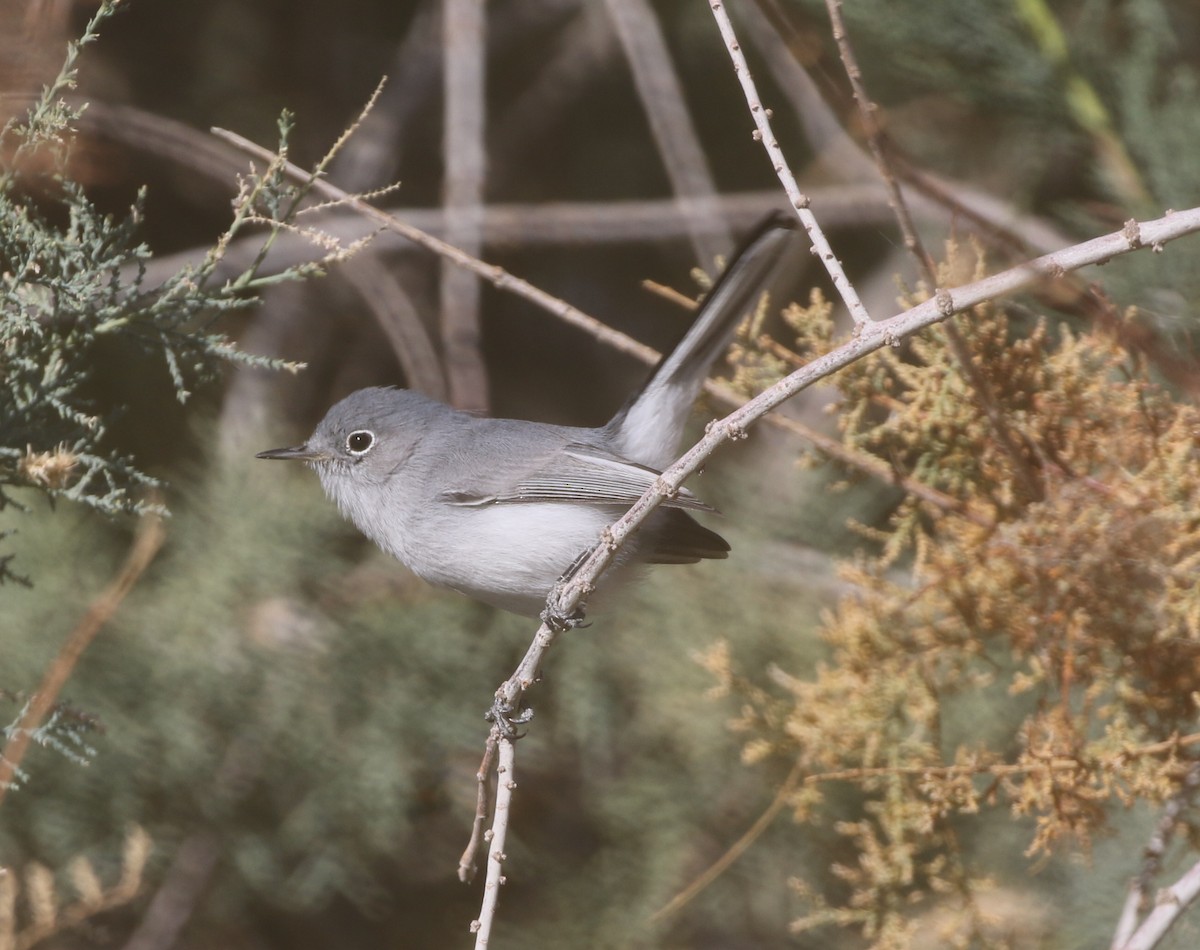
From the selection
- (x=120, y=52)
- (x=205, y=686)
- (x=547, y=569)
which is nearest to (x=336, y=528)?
(x=205, y=686)

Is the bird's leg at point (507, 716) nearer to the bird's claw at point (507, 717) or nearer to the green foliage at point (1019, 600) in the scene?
the bird's claw at point (507, 717)

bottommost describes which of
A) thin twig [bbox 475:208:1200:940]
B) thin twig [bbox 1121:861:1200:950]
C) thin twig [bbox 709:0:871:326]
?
thin twig [bbox 1121:861:1200:950]

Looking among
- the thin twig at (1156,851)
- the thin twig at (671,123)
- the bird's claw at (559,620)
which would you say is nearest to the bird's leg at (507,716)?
the bird's claw at (559,620)

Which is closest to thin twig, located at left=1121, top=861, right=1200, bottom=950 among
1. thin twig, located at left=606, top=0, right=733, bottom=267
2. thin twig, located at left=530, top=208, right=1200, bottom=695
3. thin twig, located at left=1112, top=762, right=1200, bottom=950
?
thin twig, located at left=1112, top=762, right=1200, bottom=950

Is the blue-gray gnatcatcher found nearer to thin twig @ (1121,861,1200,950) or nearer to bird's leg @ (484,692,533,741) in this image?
bird's leg @ (484,692,533,741)

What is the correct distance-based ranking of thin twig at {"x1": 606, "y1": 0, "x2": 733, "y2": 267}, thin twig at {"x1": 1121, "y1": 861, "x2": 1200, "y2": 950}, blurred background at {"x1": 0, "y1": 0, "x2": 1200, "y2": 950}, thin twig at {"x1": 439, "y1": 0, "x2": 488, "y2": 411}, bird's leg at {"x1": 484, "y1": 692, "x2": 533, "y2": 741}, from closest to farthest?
1. thin twig at {"x1": 1121, "y1": 861, "x2": 1200, "y2": 950}
2. bird's leg at {"x1": 484, "y1": 692, "x2": 533, "y2": 741}
3. blurred background at {"x1": 0, "y1": 0, "x2": 1200, "y2": 950}
4. thin twig at {"x1": 439, "y1": 0, "x2": 488, "y2": 411}
5. thin twig at {"x1": 606, "y1": 0, "x2": 733, "y2": 267}

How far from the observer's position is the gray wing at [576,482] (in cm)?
237

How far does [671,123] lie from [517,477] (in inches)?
64.6

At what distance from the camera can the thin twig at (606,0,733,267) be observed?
368 cm

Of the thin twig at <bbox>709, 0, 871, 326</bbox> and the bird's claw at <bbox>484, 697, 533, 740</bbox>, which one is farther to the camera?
the bird's claw at <bbox>484, 697, 533, 740</bbox>

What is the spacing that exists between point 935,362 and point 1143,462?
0.35m

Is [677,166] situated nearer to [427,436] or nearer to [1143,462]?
[427,436]

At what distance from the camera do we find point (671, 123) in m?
3.74

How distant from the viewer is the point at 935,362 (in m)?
2.02
